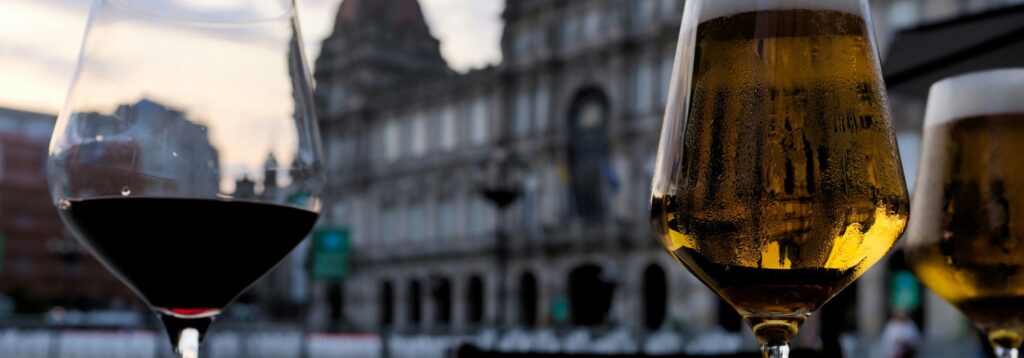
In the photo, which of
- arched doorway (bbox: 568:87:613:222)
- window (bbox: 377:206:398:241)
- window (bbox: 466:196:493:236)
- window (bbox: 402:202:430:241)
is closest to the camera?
arched doorway (bbox: 568:87:613:222)

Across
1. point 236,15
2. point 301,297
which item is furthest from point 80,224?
point 301,297

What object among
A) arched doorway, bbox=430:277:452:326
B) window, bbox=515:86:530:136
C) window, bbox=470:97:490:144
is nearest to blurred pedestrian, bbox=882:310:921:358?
window, bbox=515:86:530:136

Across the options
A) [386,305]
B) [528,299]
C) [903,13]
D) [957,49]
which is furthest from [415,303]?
[957,49]

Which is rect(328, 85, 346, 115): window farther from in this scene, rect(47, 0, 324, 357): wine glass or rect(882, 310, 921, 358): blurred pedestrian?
rect(47, 0, 324, 357): wine glass

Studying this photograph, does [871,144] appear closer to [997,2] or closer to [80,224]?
[80,224]

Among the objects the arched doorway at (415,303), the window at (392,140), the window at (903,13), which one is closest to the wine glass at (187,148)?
the window at (903,13)

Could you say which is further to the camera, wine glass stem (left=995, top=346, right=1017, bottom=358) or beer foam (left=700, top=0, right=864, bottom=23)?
wine glass stem (left=995, top=346, right=1017, bottom=358)
